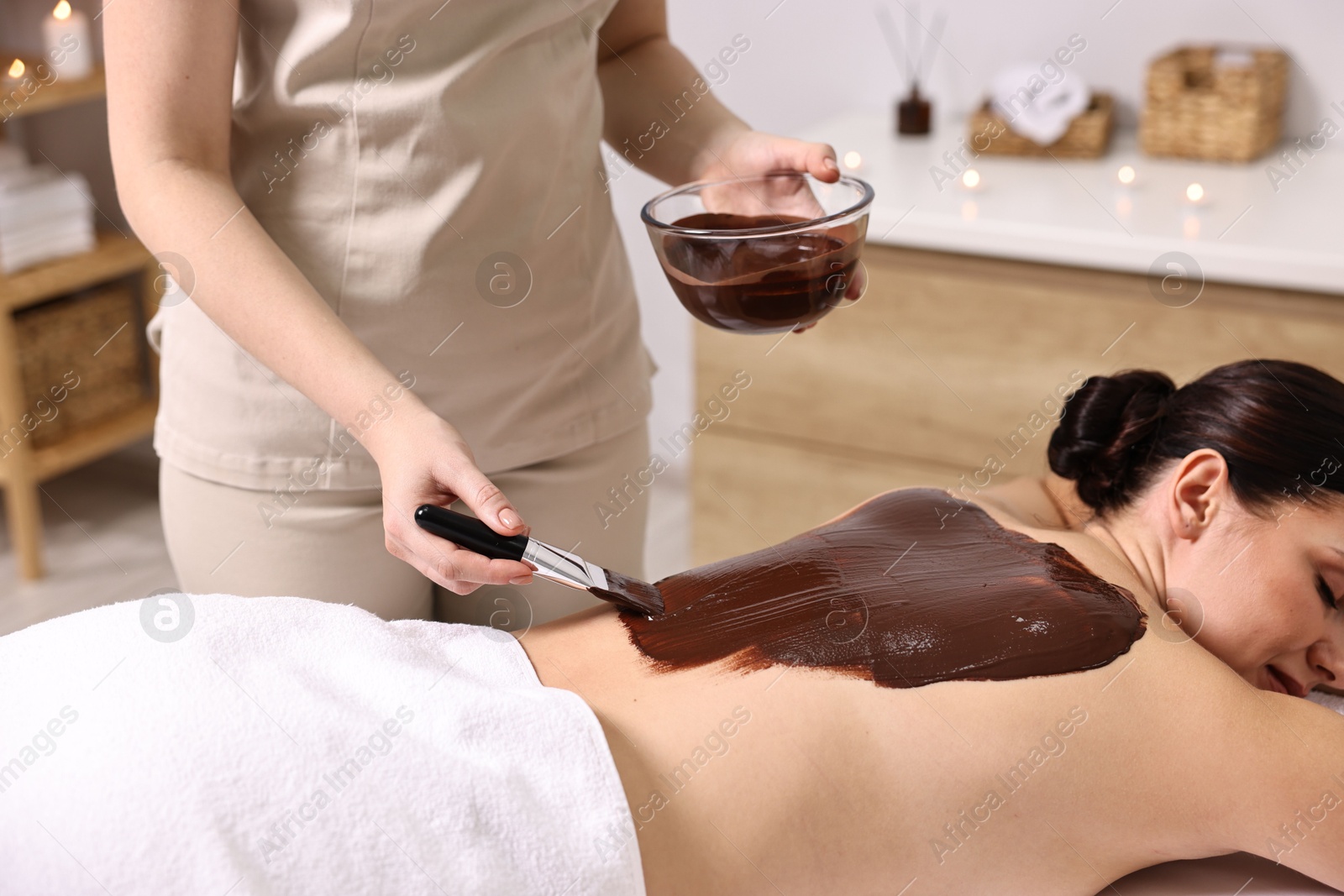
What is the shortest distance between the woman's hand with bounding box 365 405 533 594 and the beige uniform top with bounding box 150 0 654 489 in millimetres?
218

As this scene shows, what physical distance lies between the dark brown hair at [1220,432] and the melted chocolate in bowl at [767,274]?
333mm

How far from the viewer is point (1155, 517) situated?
1127 mm

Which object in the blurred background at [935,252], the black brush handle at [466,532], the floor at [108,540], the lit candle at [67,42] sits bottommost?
the floor at [108,540]

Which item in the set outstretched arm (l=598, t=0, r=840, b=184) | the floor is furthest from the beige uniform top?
the floor

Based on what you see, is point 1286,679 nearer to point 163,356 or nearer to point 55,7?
point 163,356

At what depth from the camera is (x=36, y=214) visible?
7.81ft

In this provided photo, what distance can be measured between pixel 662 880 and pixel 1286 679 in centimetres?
63

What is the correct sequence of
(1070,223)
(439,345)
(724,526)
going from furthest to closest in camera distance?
(724,526) < (1070,223) < (439,345)

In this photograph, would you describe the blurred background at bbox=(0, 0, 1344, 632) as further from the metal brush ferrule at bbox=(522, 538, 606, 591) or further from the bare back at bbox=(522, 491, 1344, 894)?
the metal brush ferrule at bbox=(522, 538, 606, 591)

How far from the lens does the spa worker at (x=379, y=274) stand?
2.94 feet

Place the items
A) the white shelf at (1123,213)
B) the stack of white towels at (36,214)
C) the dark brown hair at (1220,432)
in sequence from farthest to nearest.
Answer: the stack of white towels at (36,214), the white shelf at (1123,213), the dark brown hair at (1220,432)

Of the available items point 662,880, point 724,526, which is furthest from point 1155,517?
point 724,526

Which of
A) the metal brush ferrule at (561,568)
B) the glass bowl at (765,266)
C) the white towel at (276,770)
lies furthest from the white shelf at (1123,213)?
the white towel at (276,770)

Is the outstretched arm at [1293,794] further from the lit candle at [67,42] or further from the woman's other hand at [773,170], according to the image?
the lit candle at [67,42]
